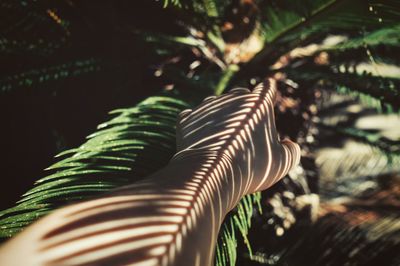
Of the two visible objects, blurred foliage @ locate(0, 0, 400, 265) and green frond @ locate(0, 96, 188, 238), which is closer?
green frond @ locate(0, 96, 188, 238)

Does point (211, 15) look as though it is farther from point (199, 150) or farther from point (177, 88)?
point (199, 150)

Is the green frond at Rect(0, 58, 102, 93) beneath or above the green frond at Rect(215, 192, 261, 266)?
above

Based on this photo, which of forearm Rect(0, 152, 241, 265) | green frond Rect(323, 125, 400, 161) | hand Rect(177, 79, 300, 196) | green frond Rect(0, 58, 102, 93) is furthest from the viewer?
green frond Rect(323, 125, 400, 161)

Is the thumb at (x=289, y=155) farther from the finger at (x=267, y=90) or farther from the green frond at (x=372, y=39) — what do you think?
the green frond at (x=372, y=39)

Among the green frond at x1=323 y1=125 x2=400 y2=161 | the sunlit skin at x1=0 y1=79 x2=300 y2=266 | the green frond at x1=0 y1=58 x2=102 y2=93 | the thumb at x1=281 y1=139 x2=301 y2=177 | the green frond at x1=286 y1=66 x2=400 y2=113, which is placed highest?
the green frond at x1=0 y1=58 x2=102 y2=93

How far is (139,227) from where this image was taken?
34 centimetres

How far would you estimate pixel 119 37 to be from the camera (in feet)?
3.67

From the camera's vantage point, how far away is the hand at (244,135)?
58 centimetres

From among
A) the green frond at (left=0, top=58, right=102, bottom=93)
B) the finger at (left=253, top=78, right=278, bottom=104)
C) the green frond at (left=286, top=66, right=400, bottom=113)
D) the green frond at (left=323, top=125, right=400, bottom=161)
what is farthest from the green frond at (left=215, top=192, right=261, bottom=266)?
the green frond at (left=323, top=125, right=400, bottom=161)

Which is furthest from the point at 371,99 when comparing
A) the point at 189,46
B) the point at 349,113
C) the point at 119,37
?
the point at 349,113

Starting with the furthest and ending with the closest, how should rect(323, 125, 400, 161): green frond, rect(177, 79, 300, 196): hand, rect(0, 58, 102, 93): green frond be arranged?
1. rect(323, 125, 400, 161): green frond
2. rect(0, 58, 102, 93): green frond
3. rect(177, 79, 300, 196): hand

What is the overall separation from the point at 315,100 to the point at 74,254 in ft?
4.69

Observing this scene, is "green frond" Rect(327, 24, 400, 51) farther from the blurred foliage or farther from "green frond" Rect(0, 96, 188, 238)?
"green frond" Rect(0, 96, 188, 238)

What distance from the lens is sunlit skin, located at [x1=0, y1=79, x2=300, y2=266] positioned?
0.29m
